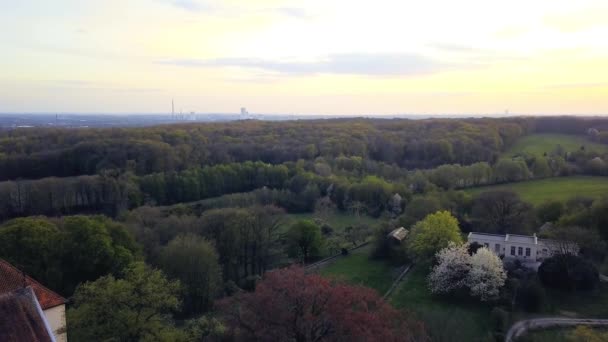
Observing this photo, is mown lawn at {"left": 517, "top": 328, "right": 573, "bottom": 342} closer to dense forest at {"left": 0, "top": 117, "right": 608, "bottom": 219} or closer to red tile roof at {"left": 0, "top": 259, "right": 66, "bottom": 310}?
red tile roof at {"left": 0, "top": 259, "right": 66, "bottom": 310}

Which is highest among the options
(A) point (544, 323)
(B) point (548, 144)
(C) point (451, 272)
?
(B) point (548, 144)

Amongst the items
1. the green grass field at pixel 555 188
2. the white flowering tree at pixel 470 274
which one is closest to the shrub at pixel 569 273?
the white flowering tree at pixel 470 274

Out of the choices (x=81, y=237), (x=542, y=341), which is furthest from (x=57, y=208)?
(x=542, y=341)

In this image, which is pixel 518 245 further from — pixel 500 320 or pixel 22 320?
pixel 22 320

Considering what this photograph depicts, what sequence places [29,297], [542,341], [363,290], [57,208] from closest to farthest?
[29,297] < [363,290] < [542,341] < [57,208]

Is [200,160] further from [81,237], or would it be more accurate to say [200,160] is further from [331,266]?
[81,237]

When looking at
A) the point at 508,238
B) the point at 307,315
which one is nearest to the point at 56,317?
the point at 307,315

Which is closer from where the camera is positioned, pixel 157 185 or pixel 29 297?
pixel 29 297

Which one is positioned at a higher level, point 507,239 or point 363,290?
point 363,290
